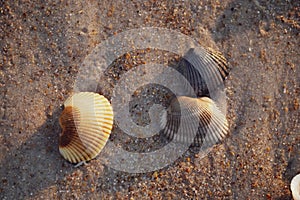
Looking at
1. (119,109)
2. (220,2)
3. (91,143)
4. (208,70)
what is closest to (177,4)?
(220,2)

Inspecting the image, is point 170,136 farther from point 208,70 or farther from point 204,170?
point 208,70

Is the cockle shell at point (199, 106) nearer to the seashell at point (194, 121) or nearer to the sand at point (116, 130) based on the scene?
the seashell at point (194, 121)

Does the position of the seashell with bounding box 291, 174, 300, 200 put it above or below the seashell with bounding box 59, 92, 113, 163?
below

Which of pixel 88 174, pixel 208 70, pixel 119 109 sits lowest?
pixel 88 174

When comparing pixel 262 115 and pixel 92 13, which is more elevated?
pixel 92 13

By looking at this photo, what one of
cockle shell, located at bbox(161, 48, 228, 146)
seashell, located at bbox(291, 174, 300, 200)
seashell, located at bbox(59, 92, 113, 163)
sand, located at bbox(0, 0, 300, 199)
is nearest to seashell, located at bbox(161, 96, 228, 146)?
cockle shell, located at bbox(161, 48, 228, 146)

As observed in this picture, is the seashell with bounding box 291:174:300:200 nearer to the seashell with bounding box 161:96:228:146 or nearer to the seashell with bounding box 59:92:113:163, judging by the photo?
the seashell with bounding box 161:96:228:146
